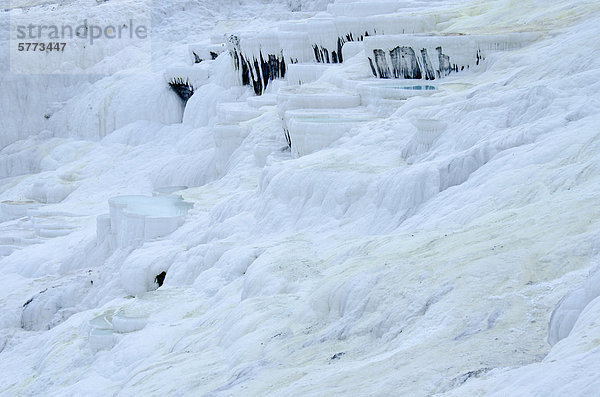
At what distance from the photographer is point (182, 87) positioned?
33.3m

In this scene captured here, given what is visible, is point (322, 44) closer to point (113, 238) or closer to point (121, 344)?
point (113, 238)

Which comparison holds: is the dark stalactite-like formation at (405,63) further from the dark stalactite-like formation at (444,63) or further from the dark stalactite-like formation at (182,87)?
the dark stalactite-like formation at (182,87)

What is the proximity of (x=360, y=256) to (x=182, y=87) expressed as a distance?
76.4 feet

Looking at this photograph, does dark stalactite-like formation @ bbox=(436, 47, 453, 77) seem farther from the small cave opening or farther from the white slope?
the small cave opening

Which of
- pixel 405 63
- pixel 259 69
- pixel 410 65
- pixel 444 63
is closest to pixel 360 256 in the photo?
pixel 444 63

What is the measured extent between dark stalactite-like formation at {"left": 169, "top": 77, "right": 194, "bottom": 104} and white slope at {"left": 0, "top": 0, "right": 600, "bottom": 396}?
6186mm

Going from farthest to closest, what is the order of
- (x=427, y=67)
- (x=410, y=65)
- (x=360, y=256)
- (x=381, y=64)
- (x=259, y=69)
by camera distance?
(x=259, y=69) → (x=381, y=64) → (x=410, y=65) → (x=427, y=67) → (x=360, y=256)

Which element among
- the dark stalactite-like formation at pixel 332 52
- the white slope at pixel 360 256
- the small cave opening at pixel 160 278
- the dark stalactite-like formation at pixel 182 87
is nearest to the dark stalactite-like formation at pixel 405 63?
the white slope at pixel 360 256

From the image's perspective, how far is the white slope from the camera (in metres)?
7.45

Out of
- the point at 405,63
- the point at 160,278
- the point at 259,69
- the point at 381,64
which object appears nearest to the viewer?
the point at 160,278

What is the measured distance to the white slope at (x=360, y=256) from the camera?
7.45 m

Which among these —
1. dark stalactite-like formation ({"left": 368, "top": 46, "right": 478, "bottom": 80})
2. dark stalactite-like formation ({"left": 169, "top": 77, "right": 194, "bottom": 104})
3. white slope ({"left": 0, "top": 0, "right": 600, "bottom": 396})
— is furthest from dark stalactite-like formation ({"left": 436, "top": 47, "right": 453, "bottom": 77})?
dark stalactite-like formation ({"left": 169, "top": 77, "right": 194, "bottom": 104})

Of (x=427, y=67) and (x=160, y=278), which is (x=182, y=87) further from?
(x=160, y=278)

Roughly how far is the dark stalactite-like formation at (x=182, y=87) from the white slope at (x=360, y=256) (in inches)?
Result: 244
